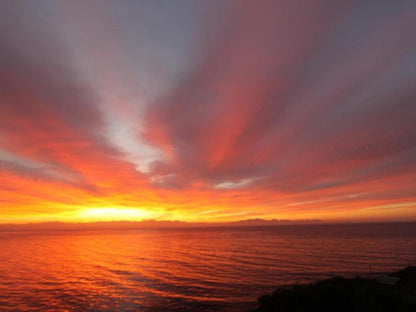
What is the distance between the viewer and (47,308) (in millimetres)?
29734

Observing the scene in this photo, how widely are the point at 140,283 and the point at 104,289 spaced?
5.70 meters

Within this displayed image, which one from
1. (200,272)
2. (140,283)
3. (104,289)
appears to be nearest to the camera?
(104,289)

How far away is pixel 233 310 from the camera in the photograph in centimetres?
2677

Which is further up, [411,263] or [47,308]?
[411,263]

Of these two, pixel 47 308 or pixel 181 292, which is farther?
pixel 181 292

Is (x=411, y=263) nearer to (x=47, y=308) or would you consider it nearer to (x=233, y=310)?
(x=233, y=310)

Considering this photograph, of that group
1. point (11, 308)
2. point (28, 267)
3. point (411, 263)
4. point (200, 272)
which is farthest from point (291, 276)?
point (28, 267)

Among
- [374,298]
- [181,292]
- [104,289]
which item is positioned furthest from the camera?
[104,289]

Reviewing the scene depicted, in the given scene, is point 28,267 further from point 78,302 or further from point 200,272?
point 200,272

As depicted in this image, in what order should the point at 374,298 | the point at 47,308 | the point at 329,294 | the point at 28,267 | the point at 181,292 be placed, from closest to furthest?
the point at 374,298, the point at 329,294, the point at 47,308, the point at 181,292, the point at 28,267

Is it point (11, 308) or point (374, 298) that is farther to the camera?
point (11, 308)

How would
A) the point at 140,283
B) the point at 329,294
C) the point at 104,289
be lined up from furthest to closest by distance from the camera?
the point at 140,283
the point at 104,289
the point at 329,294

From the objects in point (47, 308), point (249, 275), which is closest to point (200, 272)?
point (249, 275)

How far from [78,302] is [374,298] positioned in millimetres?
32016
